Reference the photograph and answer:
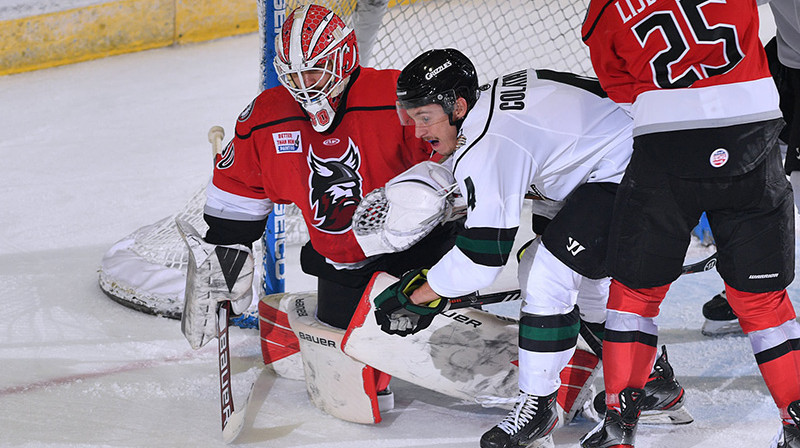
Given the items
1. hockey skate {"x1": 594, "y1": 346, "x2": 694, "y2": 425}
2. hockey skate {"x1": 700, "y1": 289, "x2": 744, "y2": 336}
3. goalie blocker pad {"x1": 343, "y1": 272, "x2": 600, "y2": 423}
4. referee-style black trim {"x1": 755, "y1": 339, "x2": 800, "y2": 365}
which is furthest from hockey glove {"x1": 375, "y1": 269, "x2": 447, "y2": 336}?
hockey skate {"x1": 700, "y1": 289, "x2": 744, "y2": 336}

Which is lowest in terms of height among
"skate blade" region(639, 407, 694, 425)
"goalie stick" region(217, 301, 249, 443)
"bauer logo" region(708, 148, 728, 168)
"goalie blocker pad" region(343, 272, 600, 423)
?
"skate blade" region(639, 407, 694, 425)

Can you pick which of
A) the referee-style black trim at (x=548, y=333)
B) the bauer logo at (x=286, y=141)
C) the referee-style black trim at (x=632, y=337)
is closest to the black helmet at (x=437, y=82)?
the bauer logo at (x=286, y=141)

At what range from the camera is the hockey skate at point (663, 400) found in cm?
217

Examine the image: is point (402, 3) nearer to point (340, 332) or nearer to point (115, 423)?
point (340, 332)

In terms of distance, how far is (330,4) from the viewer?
2.73 m

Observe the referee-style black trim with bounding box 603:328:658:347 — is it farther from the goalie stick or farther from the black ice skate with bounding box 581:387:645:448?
the goalie stick

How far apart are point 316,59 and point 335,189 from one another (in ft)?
1.08

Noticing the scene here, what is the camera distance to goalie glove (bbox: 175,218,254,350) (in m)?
2.31

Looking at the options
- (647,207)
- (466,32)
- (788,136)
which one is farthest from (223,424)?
(466,32)

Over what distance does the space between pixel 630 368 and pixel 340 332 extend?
70 cm

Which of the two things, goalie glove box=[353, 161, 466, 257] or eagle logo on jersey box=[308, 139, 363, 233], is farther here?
eagle logo on jersey box=[308, 139, 363, 233]

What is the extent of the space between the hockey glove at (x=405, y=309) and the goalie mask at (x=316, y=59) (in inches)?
16.9

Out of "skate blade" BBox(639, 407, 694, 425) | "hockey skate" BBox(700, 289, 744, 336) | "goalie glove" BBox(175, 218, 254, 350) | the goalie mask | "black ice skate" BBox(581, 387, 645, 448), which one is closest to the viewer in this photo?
"black ice skate" BBox(581, 387, 645, 448)

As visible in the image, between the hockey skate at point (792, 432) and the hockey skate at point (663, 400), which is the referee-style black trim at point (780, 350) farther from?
the hockey skate at point (663, 400)
